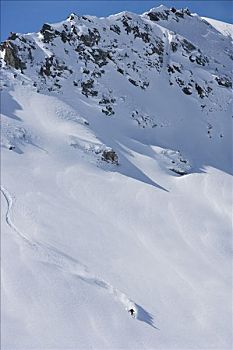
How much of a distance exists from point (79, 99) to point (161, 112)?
666cm

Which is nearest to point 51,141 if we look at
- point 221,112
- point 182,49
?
point 221,112

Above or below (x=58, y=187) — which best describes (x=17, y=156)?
above

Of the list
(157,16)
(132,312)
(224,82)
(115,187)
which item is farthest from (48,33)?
(132,312)

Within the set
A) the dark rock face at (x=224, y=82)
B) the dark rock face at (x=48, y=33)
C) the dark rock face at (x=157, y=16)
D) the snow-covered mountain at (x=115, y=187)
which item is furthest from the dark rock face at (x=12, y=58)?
the dark rock face at (x=157, y=16)

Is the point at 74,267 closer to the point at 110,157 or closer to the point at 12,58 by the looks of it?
the point at 110,157

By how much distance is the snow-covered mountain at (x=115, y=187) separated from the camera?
36.7 ft

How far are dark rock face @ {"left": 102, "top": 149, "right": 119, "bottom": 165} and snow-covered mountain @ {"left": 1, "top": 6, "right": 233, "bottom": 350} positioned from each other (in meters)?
0.11

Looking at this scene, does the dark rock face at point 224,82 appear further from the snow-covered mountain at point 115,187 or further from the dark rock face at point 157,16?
the dark rock face at point 157,16

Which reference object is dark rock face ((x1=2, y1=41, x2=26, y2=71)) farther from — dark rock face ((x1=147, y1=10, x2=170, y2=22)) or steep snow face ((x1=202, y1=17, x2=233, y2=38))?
steep snow face ((x1=202, y1=17, x2=233, y2=38))

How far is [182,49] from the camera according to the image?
4078 cm

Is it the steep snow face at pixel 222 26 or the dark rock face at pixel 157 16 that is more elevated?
the steep snow face at pixel 222 26

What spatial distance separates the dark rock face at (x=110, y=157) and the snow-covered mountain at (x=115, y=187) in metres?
0.11

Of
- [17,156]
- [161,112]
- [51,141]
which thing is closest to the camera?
[17,156]

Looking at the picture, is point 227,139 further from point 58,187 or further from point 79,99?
point 58,187
